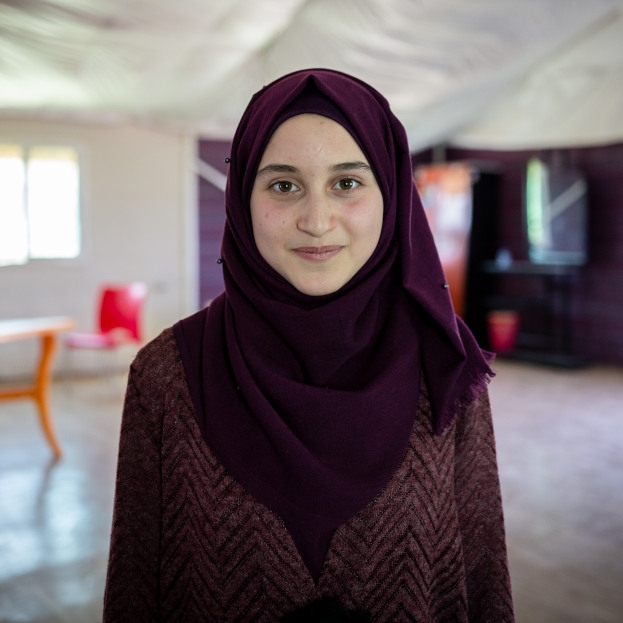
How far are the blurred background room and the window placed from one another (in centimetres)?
2

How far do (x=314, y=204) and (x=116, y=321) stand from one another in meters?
5.21

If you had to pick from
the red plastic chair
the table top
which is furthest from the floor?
the table top

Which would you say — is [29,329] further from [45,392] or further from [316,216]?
[316,216]

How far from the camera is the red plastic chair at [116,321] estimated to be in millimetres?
5582

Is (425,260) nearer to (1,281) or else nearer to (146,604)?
(146,604)

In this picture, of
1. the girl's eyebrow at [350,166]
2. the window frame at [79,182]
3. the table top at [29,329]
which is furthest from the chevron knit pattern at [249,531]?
the window frame at [79,182]

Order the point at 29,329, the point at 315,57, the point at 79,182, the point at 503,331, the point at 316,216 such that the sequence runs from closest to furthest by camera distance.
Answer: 1. the point at 316,216
2. the point at 29,329
3. the point at 315,57
4. the point at 79,182
5. the point at 503,331

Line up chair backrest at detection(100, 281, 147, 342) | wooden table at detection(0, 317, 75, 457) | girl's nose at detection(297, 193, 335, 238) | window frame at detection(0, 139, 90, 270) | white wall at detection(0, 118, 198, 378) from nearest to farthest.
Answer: girl's nose at detection(297, 193, 335, 238) < wooden table at detection(0, 317, 75, 457) < chair backrest at detection(100, 281, 147, 342) < window frame at detection(0, 139, 90, 270) < white wall at detection(0, 118, 198, 378)

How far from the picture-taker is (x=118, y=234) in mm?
6652

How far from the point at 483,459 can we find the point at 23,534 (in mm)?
2704

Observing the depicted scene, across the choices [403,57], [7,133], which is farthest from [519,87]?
[7,133]

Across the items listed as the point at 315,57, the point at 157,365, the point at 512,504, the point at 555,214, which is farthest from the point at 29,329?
the point at 555,214

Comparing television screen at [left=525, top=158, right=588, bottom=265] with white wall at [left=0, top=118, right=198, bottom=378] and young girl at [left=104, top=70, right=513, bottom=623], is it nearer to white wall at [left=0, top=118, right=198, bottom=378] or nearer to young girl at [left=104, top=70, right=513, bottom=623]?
white wall at [left=0, top=118, right=198, bottom=378]

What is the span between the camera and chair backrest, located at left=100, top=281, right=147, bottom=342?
572 centimetres
